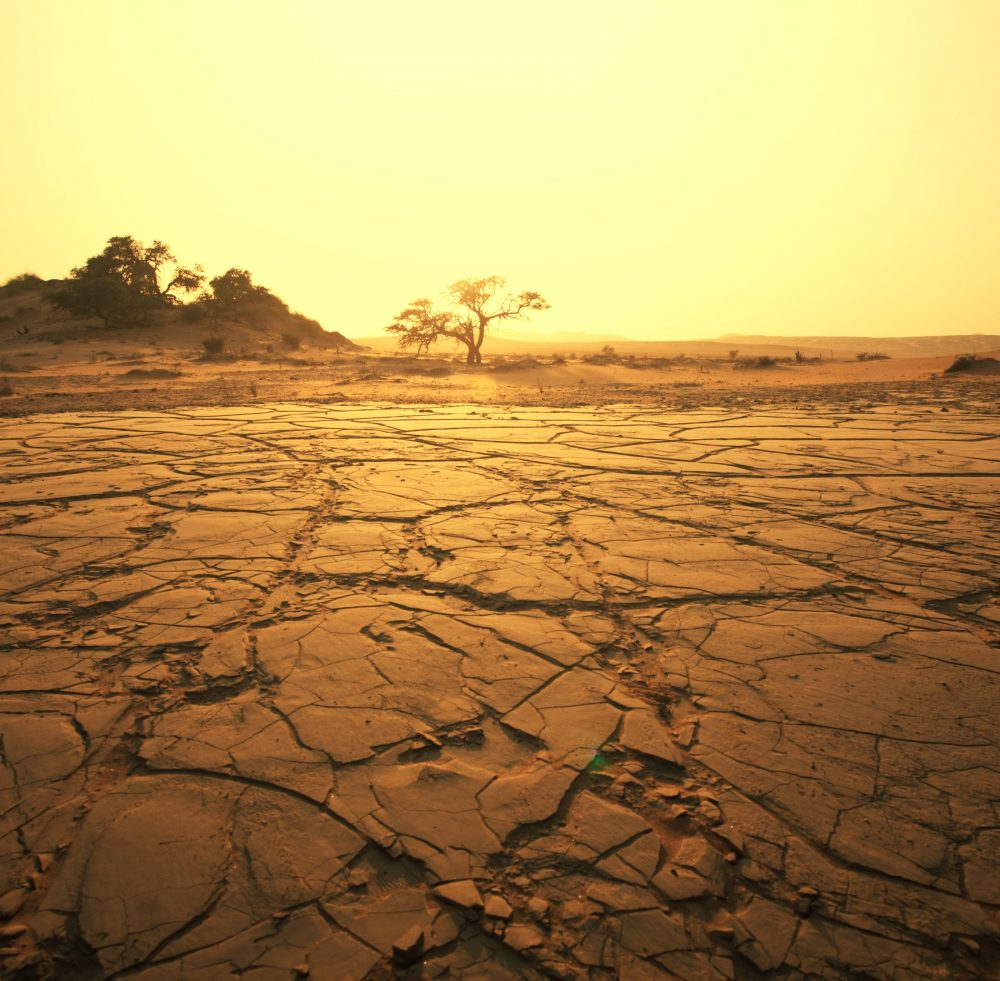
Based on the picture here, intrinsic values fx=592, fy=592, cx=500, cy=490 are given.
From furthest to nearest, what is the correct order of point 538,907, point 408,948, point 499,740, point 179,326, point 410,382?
point 179,326 < point 410,382 < point 499,740 < point 538,907 < point 408,948

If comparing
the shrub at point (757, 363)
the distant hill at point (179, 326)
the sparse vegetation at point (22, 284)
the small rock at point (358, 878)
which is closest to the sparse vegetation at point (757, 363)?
the shrub at point (757, 363)

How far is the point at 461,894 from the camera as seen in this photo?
1.31 metres

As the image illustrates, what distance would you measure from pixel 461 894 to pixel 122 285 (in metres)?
27.1

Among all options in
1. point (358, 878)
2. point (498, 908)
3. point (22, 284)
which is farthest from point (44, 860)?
point (22, 284)

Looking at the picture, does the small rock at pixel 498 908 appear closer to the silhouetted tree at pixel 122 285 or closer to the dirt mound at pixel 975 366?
the dirt mound at pixel 975 366

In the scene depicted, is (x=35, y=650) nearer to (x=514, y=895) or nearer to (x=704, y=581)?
(x=514, y=895)

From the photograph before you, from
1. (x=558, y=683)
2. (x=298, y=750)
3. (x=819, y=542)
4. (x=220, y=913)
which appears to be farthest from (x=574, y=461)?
(x=220, y=913)

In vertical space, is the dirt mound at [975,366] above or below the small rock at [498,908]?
above

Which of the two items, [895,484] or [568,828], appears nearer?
[568,828]

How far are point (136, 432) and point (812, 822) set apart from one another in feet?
21.7

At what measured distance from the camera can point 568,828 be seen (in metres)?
1.49

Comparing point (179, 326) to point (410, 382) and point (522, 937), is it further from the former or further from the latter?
point (522, 937)

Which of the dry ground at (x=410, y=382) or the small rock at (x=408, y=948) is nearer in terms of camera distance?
the small rock at (x=408, y=948)

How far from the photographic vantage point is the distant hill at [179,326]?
70.6ft
